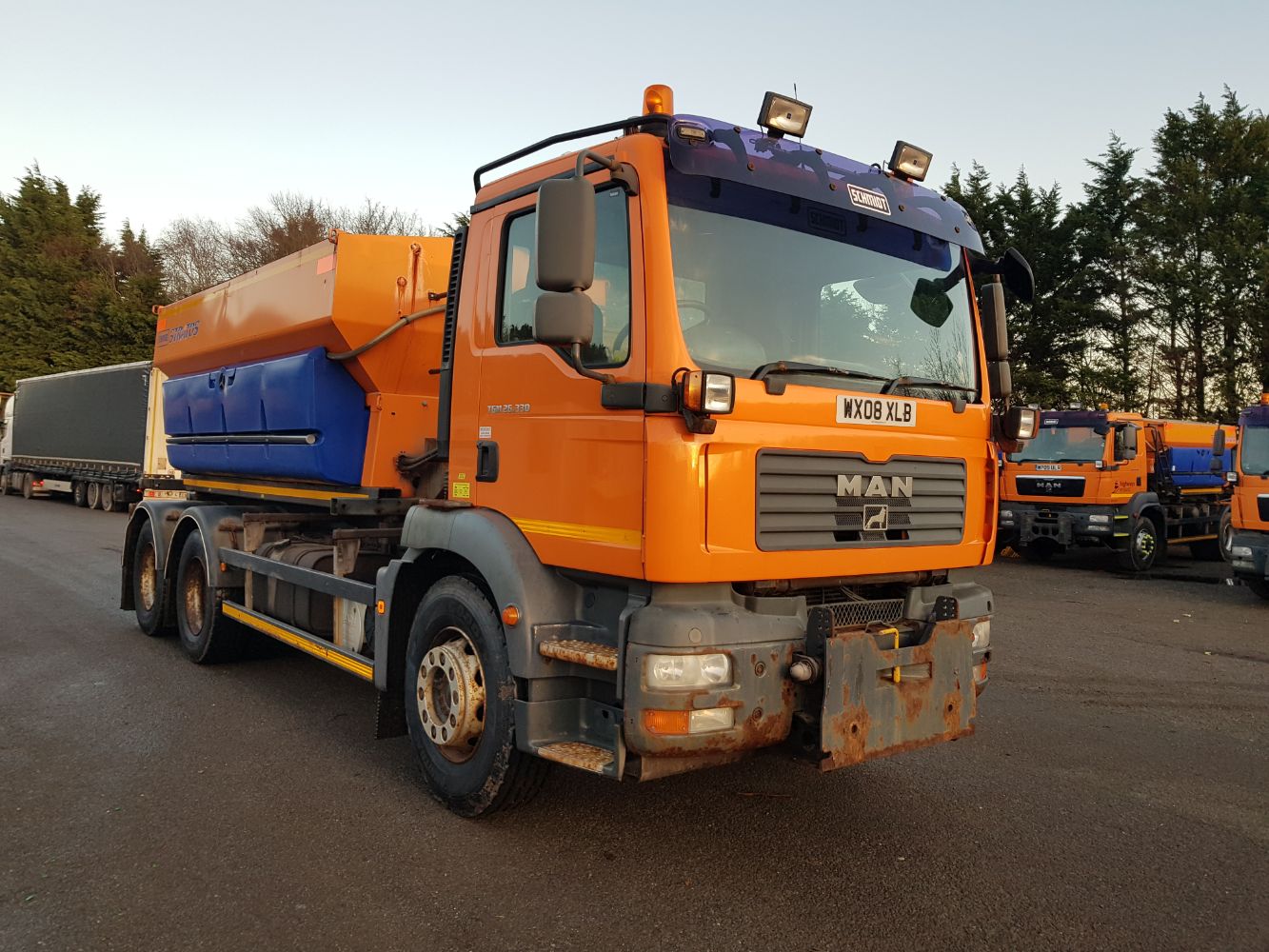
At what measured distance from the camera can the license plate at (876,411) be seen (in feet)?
12.6

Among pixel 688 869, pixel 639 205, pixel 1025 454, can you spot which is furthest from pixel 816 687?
pixel 1025 454

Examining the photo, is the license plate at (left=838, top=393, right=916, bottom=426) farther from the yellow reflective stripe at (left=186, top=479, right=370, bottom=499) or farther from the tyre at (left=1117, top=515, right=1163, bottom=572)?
the tyre at (left=1117, top=515, right=1163, bottom=572)

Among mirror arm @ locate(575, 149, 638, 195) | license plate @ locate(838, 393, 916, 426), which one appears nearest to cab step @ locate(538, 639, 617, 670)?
license plate @ locate(838, 393, 916, 426)

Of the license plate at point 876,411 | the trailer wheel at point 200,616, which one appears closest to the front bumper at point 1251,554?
the license plate at point 876,411

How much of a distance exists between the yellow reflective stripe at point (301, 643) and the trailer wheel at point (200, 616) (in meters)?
0.14

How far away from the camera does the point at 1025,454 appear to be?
16219mm

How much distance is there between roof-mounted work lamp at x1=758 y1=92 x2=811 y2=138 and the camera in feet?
12.8

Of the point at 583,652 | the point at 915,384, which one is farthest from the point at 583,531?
the point at 915,384

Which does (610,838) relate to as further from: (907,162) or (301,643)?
(907,162)

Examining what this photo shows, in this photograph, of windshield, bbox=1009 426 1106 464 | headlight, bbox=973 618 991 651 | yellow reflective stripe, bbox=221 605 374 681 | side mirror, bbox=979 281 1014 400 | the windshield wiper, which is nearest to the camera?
the windshield wiper

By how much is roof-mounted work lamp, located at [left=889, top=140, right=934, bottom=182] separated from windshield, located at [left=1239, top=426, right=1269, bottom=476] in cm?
918

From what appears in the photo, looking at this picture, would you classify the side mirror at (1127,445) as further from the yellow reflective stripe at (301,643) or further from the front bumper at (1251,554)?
the yellow reflective stripe at (301,643)

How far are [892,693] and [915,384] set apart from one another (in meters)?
1.36

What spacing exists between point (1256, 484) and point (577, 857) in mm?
10740
